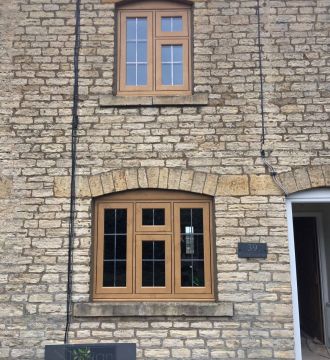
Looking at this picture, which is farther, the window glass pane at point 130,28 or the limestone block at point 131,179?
the window glass pane at point 130,28

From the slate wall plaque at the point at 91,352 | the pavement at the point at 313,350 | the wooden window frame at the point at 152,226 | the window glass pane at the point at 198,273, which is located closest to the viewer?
the slate wall plaque at the point at 91,352

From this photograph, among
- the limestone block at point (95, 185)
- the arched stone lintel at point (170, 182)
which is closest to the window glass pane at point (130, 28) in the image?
the arched stone lintel at point (170, 182)

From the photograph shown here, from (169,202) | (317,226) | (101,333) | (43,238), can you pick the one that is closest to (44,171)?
(43,238)

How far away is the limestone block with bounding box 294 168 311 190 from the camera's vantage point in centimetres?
630

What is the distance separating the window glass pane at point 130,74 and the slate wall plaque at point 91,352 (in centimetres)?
370

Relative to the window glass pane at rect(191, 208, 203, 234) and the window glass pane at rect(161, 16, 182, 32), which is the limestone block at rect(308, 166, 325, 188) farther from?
the window glass pane at rect(161, 16, 182, 32)

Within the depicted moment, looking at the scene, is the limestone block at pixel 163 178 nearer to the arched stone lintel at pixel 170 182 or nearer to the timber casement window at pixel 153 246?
the arched stone lintel at pixel 170 182

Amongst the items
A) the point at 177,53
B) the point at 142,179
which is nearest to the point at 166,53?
the point at 177,53

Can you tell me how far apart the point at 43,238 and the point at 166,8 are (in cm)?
385

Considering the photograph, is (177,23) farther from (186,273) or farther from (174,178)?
(186,273)

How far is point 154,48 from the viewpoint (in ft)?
22.3

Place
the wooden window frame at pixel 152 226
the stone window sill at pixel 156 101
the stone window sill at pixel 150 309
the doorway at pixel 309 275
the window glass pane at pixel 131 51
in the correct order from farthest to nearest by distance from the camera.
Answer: the doorway at pixel 309 275 → the window glass pane at pixel 131 51 → the stone window sill at pixel 156 101 → the wooden window frame at pixel 152 226 → the stone window sill at pixel 150 309

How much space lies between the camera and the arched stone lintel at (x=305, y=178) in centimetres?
630

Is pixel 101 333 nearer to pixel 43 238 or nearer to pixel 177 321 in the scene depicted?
pixel 177 321
